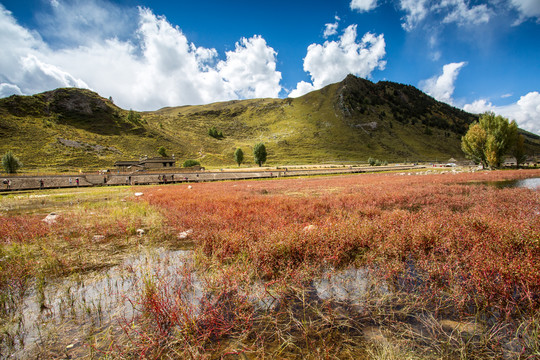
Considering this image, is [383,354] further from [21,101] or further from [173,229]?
[21,101]

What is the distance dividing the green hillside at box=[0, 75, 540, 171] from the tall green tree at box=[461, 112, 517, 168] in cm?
7543

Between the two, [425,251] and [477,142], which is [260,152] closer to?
[477,142]

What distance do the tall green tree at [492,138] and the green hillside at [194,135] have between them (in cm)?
7543

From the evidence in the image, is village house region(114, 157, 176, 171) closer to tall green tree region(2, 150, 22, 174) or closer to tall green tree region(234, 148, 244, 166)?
tall green tree region(2, 150, 22, 174)

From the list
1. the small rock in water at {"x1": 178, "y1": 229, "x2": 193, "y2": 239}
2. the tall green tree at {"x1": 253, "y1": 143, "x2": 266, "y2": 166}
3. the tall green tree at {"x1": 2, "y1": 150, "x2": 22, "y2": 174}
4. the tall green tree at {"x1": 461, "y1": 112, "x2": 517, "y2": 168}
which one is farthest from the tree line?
the tall green tree at {"x1": 2, "y1": 150, "x2": 22, "y2": 174}

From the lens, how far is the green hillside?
294ft

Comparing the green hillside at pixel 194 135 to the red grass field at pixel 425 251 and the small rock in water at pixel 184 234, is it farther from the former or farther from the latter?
the red grass field at pixel 425 251

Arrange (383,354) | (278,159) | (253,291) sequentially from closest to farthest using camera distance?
(383,354) → (253,291) → (278,159)

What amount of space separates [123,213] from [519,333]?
567 inches

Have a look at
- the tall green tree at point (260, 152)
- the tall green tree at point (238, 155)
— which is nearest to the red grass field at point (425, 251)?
Answer: the tall green tree at point (260, 152)

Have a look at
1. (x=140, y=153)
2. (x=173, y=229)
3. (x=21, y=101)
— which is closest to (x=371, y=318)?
(x=173, y=229)

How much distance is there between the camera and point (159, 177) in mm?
43156

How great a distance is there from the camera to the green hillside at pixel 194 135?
294ft

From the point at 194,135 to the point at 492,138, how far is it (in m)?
156
